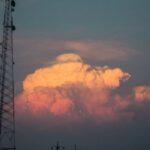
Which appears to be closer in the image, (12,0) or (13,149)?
(13,149)

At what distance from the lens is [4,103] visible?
559 feet

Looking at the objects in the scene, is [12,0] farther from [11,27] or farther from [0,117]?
[0,117]

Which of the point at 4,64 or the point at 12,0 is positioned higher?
the point at 12,0

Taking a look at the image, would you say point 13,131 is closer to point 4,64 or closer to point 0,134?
point 0,134

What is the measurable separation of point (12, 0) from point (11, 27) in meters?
10.3

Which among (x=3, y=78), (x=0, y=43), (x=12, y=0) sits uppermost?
(x=12, y=0)

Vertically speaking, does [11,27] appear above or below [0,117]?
above

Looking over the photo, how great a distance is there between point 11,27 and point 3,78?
1820cm

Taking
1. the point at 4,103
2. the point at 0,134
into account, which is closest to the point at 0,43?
the point at 4,103

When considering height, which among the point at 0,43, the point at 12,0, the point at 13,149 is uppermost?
the point at 12,0

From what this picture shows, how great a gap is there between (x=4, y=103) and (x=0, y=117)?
5147mm

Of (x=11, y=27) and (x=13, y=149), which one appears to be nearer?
(x=13, y=149)

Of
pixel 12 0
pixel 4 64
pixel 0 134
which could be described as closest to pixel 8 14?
pixel 12 0

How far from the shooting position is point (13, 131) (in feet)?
547
